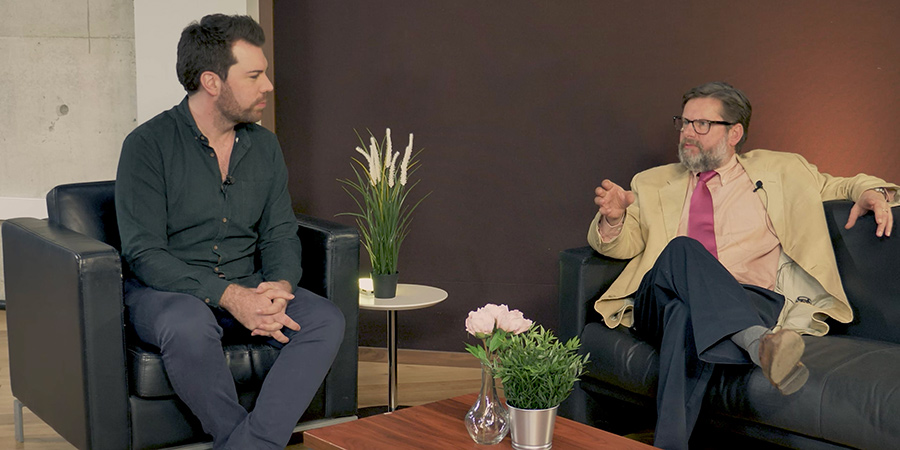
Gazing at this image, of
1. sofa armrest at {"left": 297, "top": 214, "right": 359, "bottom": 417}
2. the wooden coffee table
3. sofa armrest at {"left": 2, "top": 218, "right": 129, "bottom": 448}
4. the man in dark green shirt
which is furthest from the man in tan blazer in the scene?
sofa armrest at {"left": 2, "top": 218, "right": 129, "bottom": 448}

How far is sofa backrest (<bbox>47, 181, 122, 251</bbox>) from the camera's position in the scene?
278 cm

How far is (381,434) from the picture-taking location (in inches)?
77.8

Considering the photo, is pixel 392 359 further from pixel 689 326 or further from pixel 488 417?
pixel 488 417

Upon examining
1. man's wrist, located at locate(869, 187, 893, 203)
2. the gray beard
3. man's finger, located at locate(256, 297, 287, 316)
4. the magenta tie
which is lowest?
man's finger, located at locate(256, 297, 287, 316)

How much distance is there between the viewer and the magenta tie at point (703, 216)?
10.0ft

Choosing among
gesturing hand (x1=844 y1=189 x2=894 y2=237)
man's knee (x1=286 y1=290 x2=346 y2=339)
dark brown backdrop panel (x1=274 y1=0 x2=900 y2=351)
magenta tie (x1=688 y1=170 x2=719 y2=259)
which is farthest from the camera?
dark brown backdrop panel (x1=274 y1=0 x2=900 y2=351)

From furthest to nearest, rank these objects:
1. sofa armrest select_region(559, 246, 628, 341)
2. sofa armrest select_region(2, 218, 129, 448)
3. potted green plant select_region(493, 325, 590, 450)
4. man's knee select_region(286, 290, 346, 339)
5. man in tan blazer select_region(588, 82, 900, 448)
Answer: sofa armrest select_region(559, 246, 628, 341), man's knee select_region(286, 290, 346, 339), man in tan blazer select_region(588, 82, 900, 448), sofa armrest select_region(2, 218, 129, 448), potted green plant select_region(493, 325, 590, 450)

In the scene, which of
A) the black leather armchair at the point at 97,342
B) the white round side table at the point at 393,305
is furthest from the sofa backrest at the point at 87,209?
the white round side table at the point at 393,305

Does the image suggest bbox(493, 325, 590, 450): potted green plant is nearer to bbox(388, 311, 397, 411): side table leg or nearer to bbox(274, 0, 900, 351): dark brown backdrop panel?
bbox(388, 311, 397, 411): side table leg

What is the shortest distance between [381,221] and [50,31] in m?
2.34

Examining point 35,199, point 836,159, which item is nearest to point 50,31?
point 35,199

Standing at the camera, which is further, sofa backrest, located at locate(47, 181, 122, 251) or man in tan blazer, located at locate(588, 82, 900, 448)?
sofa backrest, located at locate(47, 181, 122, 251)

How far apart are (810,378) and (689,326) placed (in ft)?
1.19

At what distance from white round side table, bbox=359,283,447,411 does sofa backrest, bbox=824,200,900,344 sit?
4.54 ft
